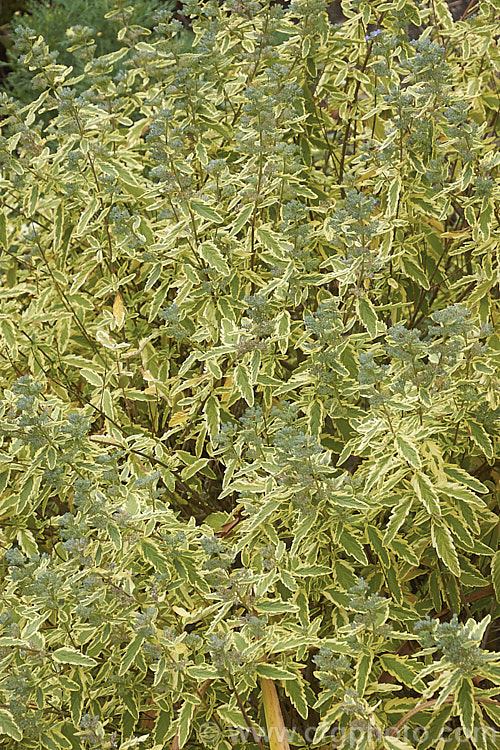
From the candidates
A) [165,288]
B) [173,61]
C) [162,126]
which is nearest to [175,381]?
[165,288]

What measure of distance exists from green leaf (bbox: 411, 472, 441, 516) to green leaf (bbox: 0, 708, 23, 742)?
38.5 inches

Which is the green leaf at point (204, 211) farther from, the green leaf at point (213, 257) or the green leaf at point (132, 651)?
the green leaf at point (132, 651)

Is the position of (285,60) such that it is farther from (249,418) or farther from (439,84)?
(249,418)

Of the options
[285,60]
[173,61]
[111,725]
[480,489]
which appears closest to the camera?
[480,489]

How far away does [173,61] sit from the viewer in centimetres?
244

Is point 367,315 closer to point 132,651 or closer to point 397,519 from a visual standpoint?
point 397,519

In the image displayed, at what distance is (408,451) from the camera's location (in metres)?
1.71

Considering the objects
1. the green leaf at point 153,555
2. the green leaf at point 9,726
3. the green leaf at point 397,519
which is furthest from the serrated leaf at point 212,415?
the green leaf at point 9,726

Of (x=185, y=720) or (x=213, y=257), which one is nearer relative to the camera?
(x=185, y=720)

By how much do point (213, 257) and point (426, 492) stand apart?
0.86 metres

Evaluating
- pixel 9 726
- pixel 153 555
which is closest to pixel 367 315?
pixel 153 555

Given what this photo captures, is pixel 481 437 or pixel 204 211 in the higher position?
pixel 204 211

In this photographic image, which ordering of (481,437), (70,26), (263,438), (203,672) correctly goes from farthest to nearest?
1. (70,26)
2. (263,438)
3. (481,437)
4. (203,672)

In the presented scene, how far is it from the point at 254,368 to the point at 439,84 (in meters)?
0.91
